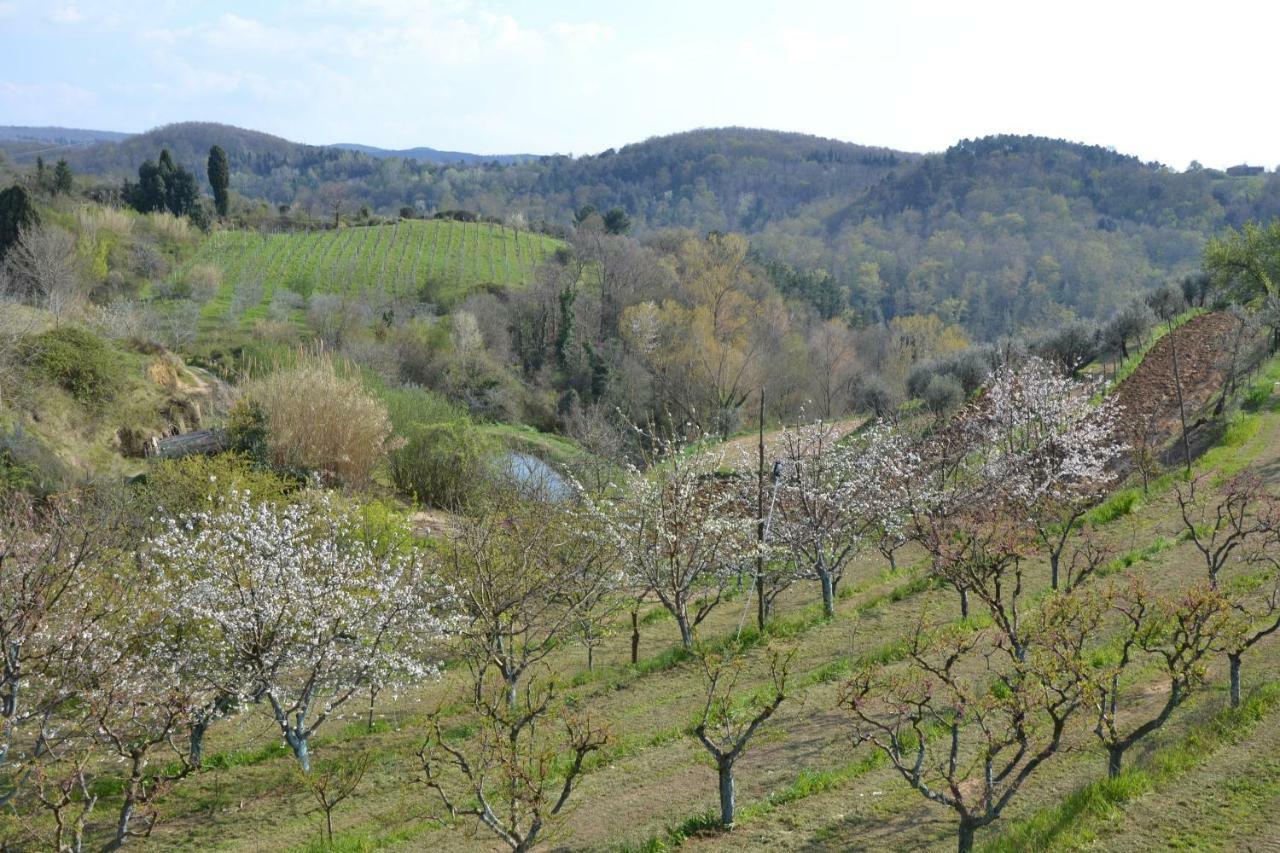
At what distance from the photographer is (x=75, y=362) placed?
89.7 feet

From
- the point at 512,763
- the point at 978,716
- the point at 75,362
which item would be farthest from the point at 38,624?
the point at 75,362

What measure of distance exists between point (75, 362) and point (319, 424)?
29.6ft

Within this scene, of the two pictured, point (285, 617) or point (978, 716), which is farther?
point (285, 617)

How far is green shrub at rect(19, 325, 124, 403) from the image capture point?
1062 inches

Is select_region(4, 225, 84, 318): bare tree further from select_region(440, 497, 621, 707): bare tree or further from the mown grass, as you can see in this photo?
the mown grass

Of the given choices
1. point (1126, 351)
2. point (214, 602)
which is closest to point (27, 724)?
point (214, 602)

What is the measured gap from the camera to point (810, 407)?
52719 millimetres

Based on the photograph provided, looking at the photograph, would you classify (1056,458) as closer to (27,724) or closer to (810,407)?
(27,724)

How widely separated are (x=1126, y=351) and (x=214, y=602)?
110 ft

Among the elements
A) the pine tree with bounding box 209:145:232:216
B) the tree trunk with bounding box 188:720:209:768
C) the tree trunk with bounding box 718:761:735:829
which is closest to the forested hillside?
the pine tree with bounding box 209:145:232:216

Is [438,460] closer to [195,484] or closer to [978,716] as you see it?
[195,484]

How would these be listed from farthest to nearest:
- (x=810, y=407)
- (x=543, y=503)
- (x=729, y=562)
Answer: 1. (x=810, y=407)
2. (x=543, y=503)
3. (x=729, y=562)

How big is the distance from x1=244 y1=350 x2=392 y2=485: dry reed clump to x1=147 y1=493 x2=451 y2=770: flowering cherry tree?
33.5 feet

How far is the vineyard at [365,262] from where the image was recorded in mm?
59531
